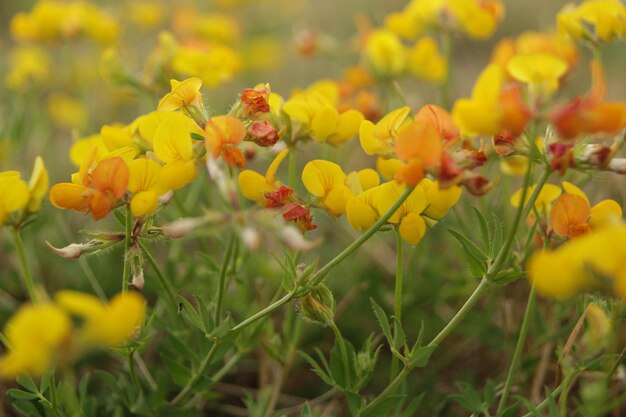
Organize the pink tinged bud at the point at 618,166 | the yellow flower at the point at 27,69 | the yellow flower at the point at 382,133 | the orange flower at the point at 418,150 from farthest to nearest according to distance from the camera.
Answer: the yellow flower at the point at 27,69, the yellow flower at the point at 382,133, the pink tinged bud at the point at 618,166, the orange flower at the point at 418,150

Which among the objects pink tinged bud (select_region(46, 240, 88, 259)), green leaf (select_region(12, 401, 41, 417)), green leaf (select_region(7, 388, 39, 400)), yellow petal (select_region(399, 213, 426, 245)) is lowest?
green leaf (select_region(12, 401, 41, 417))

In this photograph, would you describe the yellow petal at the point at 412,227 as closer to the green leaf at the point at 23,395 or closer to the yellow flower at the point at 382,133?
the yellow flower at the point at 382,133

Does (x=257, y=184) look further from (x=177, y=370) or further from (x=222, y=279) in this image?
(x=177, y=370)

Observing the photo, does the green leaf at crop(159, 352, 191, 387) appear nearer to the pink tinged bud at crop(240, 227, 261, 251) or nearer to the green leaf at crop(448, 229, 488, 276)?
the pink tinged bud at crop(240, 227, 261, 251)

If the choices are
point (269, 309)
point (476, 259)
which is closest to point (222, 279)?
point (269, 309)

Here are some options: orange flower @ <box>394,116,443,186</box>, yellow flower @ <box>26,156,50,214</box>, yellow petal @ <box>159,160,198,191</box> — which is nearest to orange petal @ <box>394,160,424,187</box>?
orange flower @ <box>394,116,443,186</box>

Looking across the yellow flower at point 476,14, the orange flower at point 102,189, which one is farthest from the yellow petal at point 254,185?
the yellow flower at point 476,14

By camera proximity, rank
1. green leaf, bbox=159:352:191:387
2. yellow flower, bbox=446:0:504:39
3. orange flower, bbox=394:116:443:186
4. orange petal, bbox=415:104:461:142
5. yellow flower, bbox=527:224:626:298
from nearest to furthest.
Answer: yellow flower, bbox=527:224:626:298
orange flower, bbox=394:116:443:186
orange petal, bbox=415:104:461:142
green leaf, bbox=159:352:191:387
yellow flower, bbox=446:0:504:39

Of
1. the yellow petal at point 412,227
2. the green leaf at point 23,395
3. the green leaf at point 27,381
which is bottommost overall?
the green leaf at point 23,395
